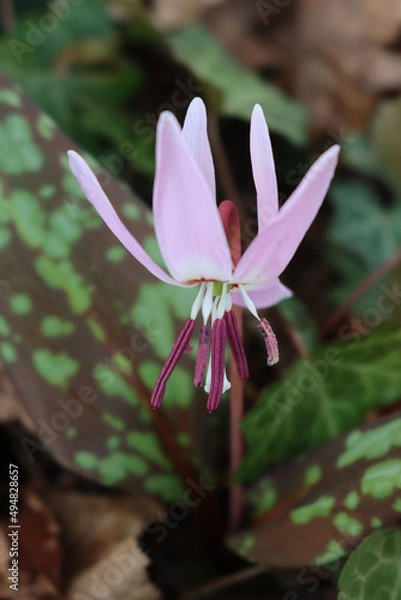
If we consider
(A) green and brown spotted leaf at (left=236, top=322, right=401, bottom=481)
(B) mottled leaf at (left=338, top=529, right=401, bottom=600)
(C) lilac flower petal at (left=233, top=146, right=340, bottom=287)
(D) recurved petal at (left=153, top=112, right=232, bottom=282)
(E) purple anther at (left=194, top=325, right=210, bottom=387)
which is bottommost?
(B) mottled leaf at (left=338, top=529, right=401, bottom=600)

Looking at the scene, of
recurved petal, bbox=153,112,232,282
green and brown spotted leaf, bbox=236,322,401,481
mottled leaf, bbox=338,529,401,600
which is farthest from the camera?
green and brown spotted leaf, bbox=236,322,401,481

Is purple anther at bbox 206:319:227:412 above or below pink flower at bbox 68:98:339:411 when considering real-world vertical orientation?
below

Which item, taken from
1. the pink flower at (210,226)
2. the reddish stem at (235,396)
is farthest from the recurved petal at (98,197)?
the reddish stem at (235,396)

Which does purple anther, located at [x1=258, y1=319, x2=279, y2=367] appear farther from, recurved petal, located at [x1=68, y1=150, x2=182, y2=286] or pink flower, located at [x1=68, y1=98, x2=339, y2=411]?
recurved petal, located at [x1=68, y1=150, x2=182, y2=286]

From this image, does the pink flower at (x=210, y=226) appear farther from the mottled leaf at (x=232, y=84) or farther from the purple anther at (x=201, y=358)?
the mottled leaf at (x=232, y=84)

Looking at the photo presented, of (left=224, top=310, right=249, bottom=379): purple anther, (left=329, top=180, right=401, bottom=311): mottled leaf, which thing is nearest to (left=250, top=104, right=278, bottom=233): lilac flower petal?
(left=224, top=310, right=249, bottom=379): purple anther

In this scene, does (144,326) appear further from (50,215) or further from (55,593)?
→ (55,593)

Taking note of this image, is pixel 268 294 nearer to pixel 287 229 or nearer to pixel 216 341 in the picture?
pixel 216 341
